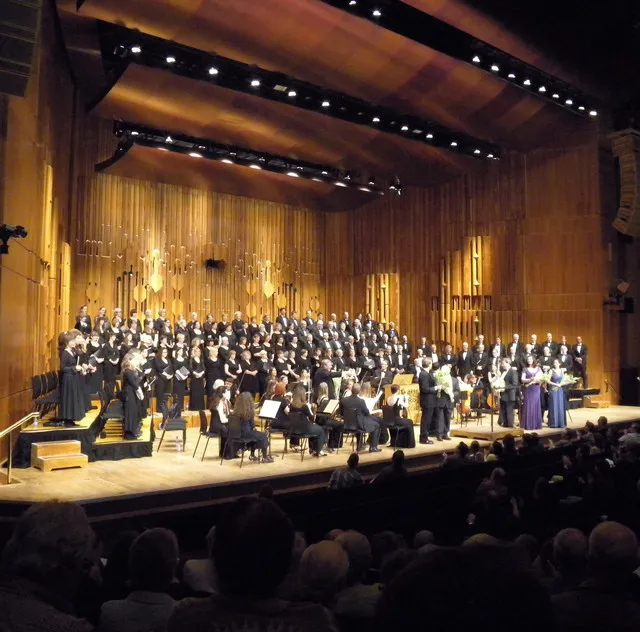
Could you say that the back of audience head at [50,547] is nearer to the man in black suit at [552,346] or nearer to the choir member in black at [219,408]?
the choir member in black at [219,408]

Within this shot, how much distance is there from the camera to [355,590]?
2.07 m

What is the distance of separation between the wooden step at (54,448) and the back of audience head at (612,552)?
21.0ft

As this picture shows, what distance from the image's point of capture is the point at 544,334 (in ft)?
51.0

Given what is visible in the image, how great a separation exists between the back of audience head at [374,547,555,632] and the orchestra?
6.87 m

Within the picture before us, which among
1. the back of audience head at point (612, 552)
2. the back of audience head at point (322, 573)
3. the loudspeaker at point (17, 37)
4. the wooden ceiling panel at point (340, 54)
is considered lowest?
the back of audience head at point (322, 573)

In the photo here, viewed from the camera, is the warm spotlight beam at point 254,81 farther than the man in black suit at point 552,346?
No

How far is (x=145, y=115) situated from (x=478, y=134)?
291 inches

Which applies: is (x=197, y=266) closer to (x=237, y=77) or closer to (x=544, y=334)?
(x=237, y=77)

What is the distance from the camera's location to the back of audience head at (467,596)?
687mm

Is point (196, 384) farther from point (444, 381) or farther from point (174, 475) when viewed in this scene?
point (174, 475)

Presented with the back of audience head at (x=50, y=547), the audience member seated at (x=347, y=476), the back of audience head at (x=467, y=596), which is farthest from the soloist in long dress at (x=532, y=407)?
the back of audience head at (x=467, y=596)

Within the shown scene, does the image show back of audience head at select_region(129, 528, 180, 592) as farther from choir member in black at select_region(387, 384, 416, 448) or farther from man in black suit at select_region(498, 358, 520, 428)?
man in black suit at select_region(498, 358, 520, 428)

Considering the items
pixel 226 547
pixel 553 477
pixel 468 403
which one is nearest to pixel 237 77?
pixel 468 403

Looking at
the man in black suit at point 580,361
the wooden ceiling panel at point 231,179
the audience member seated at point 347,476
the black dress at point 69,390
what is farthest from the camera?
the wooden ceiling panel at point 231,179
